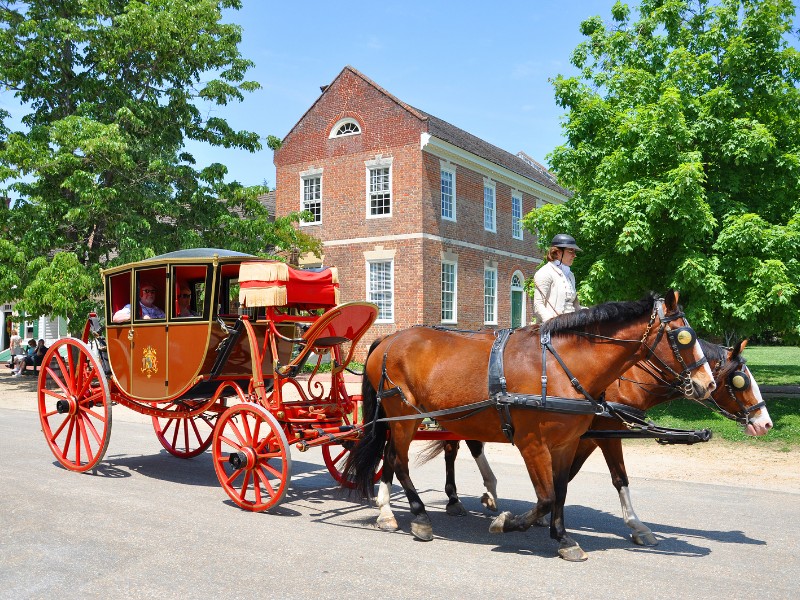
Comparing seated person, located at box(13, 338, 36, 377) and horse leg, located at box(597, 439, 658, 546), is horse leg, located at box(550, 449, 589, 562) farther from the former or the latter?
seated person, located at box(13, 338, 36, 377)

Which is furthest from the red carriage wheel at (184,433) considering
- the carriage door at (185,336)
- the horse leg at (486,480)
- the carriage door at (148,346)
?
the horse leg at (486,480)

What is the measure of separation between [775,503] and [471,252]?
17.6 m

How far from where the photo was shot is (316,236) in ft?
77.8

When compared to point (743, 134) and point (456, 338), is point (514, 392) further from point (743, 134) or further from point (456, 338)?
point (743, 134)

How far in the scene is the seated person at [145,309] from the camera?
26.8 ft

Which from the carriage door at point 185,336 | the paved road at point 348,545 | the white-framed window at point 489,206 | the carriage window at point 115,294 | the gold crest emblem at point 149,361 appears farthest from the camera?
the white-framed window at point 489,206

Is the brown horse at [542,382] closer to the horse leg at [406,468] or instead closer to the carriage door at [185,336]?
the horse leg at [406,468]

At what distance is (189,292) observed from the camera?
27.6 ft

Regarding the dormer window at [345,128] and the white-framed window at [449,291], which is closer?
the white-framed window at [449,291]

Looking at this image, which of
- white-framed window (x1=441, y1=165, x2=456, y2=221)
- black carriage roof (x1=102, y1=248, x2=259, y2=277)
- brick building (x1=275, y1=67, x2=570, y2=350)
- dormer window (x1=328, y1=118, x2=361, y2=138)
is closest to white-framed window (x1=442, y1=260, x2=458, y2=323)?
brick building (x1=275, y1=67, x2=570, y2=350)

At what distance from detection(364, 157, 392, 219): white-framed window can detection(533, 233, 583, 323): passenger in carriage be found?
52.5 ft

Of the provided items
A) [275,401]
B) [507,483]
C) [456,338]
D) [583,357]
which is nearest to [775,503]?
[507,483]

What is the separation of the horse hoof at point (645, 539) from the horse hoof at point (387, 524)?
6.23 feet

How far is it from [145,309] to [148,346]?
1.72 ft
